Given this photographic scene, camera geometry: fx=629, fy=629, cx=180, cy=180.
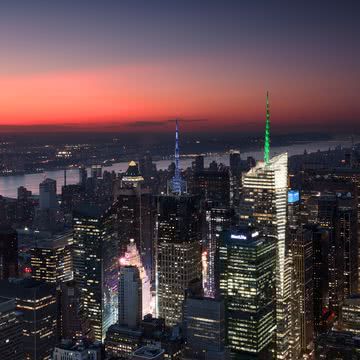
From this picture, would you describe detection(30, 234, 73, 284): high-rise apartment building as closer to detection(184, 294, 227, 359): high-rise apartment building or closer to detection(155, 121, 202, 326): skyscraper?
detection(155, 121, 202, 326): skyscraper

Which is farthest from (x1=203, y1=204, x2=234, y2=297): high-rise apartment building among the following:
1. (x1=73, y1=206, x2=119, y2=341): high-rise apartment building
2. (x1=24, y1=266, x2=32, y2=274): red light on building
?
(x1=24, y1=266, x2=32, y2=274): red light on building

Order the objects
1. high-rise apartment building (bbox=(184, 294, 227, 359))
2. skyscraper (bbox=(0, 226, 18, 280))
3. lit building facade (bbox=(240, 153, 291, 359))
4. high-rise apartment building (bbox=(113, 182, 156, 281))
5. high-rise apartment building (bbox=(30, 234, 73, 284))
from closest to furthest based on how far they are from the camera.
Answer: high-rise apartment building (bbox=(184, 294, 227, 359))
lit building facade (bbox=(240, 153, 291, 359))
high-rise apartment building (bbox=(30, 234, 73, 284))
skyscraper (bbox=(0, 226, 18, 280))
high-rise apartment building (bbox=(113, 182, 156, 281))

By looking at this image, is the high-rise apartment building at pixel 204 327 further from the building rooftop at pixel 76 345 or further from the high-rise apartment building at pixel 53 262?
the high-rise apartment building at pixel 53 262

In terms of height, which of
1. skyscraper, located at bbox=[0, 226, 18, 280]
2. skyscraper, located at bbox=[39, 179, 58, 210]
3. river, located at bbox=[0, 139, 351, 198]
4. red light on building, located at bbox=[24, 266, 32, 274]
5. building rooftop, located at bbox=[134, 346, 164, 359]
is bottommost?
red light on building, located at bbox=[24, 266, 32, 274]

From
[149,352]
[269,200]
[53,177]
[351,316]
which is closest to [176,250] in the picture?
[269,200]

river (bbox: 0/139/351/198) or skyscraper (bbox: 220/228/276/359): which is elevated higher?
river (bbox: 0/139/351/198)
